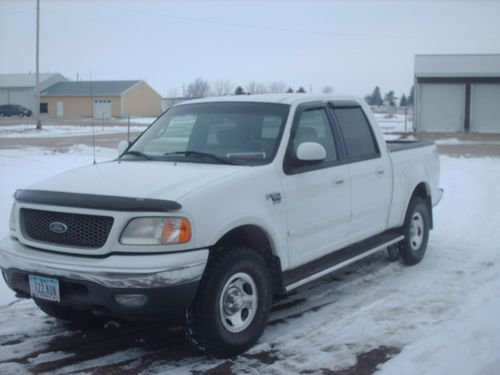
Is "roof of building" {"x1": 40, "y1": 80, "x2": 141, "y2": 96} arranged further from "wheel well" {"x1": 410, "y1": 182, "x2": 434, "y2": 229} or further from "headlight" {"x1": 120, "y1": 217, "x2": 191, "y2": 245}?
"headlight" {"x1": 120, "y1": 217, "x2": 191, "y2": 245}

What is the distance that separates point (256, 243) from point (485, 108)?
34.6m

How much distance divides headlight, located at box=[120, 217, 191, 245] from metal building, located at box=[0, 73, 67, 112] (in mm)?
75911

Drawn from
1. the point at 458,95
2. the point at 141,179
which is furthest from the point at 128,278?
the point at 458,95

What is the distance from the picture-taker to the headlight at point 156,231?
4.41 meters

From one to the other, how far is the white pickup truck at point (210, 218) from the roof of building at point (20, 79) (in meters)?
74.5

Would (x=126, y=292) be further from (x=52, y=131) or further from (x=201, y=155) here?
(x=52, y=131)

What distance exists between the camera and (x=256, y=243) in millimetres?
5234

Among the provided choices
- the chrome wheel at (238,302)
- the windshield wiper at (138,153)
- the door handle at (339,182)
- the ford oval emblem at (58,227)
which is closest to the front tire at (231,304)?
the chrome wheel at (238,302)

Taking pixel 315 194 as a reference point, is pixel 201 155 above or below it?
above

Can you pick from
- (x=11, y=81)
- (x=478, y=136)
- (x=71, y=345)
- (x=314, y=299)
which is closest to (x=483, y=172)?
(x=314, y=299)

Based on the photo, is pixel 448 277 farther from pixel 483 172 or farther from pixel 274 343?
pixel 483 172

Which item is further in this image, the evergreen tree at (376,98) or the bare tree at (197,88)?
the evergreen tree at (376,98)

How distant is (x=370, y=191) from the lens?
21.8 ft

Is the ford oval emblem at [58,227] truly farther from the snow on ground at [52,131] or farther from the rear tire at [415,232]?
the snow on ground at [52,131]
